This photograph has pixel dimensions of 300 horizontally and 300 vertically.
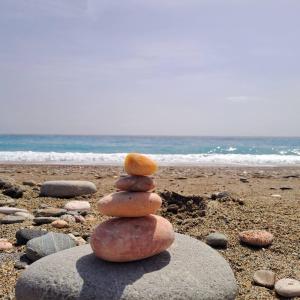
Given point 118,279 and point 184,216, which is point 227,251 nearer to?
point 184,216

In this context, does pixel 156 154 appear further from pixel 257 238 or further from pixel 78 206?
pixel 257 238

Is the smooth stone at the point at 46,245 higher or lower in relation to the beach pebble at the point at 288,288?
higher

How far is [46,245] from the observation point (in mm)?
3873

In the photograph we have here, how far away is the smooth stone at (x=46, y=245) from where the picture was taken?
3814 mm

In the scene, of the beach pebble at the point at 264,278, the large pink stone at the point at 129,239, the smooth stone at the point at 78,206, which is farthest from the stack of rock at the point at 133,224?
the smooth stone at the point at 78,206

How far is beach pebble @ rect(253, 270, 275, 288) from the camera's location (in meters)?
3.55

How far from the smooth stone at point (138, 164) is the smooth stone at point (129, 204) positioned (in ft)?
0.57

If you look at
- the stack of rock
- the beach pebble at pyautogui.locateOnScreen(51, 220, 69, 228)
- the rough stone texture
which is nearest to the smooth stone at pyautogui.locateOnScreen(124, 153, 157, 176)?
the stack of rock

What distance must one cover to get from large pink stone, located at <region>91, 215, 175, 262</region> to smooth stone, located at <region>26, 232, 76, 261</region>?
3.14 feet

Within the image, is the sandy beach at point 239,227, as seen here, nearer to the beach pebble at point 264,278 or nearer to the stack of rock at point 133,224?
the beach pebble at point 264,278

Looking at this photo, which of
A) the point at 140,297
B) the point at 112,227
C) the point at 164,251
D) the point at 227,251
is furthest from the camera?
the point at 227,251

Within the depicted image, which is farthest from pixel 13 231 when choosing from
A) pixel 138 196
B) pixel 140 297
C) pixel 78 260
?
pixel 140 297

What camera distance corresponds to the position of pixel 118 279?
9.13ft

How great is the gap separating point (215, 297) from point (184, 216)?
2849 millimetres
